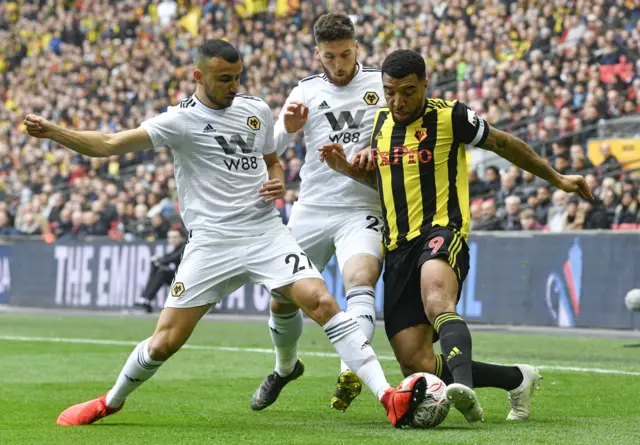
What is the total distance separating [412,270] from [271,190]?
3.15ft

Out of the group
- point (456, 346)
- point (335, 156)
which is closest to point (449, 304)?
point (456, 346)

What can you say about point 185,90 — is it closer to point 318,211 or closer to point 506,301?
point 506,301

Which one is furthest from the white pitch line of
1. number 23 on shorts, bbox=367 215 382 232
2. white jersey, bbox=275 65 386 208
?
white jersey, bbox=275 65 386 208

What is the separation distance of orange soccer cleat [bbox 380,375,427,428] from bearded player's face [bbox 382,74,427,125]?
5.46 ft

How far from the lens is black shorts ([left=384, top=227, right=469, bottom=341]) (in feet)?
21.9

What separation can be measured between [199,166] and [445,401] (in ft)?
6.86

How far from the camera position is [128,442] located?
5977 millimetres

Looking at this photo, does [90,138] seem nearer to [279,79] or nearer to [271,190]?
[271,190]

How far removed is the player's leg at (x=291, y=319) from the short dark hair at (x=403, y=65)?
143 cm

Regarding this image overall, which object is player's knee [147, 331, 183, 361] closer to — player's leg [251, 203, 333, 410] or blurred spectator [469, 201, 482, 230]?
player's leg [251, 203, 333, 410]

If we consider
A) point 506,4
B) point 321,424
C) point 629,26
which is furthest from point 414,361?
point 506,4

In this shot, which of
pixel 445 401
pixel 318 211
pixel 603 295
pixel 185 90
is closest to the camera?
pixel 445 401

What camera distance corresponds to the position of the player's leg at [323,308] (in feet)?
20.2

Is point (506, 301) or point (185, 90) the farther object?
point (185, 90)
